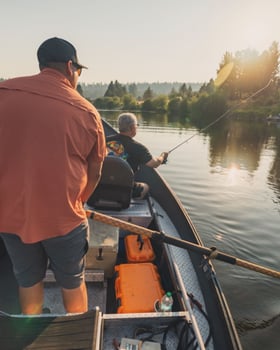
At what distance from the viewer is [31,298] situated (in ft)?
6.62

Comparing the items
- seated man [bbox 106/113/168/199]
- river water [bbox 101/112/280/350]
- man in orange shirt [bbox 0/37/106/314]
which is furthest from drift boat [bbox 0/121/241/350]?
river water [bbox 101/112/280/350]

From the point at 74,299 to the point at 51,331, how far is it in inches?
11.0

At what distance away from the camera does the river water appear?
3742 millimetres

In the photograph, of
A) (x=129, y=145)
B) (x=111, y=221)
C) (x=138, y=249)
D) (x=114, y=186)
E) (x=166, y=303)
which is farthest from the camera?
(x=129, y=145)

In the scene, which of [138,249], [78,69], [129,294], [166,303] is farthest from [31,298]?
[78,69]

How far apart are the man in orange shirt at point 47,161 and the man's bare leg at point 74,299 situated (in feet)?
0.41

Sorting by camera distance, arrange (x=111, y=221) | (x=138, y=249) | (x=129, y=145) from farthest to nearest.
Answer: (x=129, y=145)
(x=138, y=249)
(x=111, y=221)

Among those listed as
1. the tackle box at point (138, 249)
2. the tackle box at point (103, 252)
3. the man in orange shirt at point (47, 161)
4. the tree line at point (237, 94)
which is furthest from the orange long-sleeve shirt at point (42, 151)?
the tree line at point (237, 94)

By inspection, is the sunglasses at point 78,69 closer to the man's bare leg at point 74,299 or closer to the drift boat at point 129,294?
the drift boat at point 129,294

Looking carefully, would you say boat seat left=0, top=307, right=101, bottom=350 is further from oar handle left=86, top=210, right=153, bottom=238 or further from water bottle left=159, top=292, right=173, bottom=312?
oar handle left=86, top=210, right=153, bottom=238


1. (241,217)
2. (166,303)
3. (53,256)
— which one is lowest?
(241,217)

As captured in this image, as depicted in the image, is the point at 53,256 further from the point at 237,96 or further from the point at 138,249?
the point at 237,96

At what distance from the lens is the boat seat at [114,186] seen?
3.74 metres

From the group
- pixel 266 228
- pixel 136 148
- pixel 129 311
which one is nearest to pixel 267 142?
pixel 266 228
